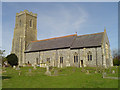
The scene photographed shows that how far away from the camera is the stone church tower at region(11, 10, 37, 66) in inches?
1543

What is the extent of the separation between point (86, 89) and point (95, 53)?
64.0 feet

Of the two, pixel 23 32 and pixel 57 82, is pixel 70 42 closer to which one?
pixel 23 32

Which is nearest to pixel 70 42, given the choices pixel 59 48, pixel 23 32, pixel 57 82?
pixel 59 48

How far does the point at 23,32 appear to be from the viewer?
40.3 m

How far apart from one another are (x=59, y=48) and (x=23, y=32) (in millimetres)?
15002

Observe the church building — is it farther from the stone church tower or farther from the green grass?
the green grass

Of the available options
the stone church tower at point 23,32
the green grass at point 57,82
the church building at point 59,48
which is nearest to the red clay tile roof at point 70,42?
the church building at point 59,48

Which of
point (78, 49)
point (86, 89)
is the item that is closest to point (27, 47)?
point (78, 49)

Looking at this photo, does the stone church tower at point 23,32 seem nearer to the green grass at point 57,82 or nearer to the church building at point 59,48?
the church building at point 59,48

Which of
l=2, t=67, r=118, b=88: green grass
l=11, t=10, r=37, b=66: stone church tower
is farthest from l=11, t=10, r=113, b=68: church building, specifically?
l=2, t=67, r=118, b=88: green grass

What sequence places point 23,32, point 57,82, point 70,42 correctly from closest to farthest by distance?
point 57,82 < point 70,42 < point 23,32

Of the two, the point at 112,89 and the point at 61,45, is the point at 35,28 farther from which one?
the point at 112,89

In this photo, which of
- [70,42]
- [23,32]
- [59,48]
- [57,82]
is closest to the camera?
[57,82]

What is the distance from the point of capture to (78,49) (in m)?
28.8
